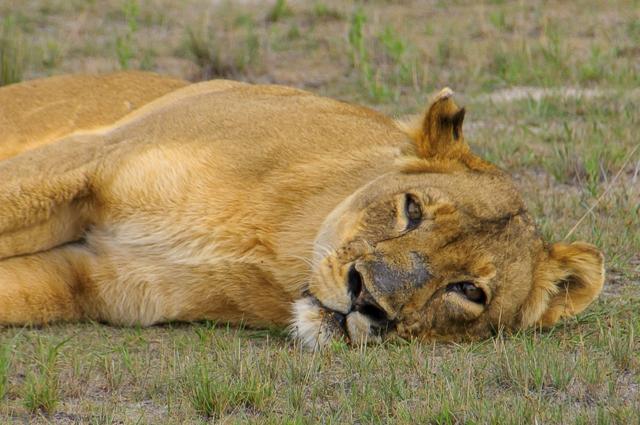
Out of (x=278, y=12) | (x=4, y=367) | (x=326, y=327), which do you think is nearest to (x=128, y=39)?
(x=278, y=12)

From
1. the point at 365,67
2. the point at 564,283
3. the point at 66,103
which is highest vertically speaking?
the point at 66,103

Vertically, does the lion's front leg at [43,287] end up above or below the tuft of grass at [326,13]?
above

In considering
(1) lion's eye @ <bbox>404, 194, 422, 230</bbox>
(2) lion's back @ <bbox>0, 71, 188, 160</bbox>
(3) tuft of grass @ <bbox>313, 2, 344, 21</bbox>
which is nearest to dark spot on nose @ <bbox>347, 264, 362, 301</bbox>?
(1) lion's eye @ <bbox>404, 194, 422, 230</bbox>

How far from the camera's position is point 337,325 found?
402 cm

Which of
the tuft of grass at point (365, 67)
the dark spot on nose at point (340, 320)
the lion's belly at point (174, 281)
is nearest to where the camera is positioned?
the dark spot on nose at point (340, 320)

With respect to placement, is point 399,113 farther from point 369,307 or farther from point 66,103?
point 369,307

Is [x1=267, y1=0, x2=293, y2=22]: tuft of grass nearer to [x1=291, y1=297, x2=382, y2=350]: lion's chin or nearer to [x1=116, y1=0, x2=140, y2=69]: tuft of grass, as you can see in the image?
[x1=116, y1=0, x2=140, y2=69]: tuft of grass

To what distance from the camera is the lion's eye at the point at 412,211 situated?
13.6 ft

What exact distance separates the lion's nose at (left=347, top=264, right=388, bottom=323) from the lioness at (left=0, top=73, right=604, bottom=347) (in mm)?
141

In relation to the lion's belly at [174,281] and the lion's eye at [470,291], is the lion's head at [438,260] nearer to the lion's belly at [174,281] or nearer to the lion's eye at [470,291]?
the lion's eye at [470,291]

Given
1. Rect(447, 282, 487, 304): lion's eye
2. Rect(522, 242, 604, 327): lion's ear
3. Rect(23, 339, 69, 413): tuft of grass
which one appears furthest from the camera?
Rect(522, 242, 604, 327): lion's ear

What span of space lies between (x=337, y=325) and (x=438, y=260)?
14.8 inches

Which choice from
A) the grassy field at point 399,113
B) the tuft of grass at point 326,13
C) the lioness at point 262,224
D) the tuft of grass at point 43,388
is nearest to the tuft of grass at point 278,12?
the grassy field at point 399,113

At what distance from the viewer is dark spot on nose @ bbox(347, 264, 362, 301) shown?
3.92 metres
